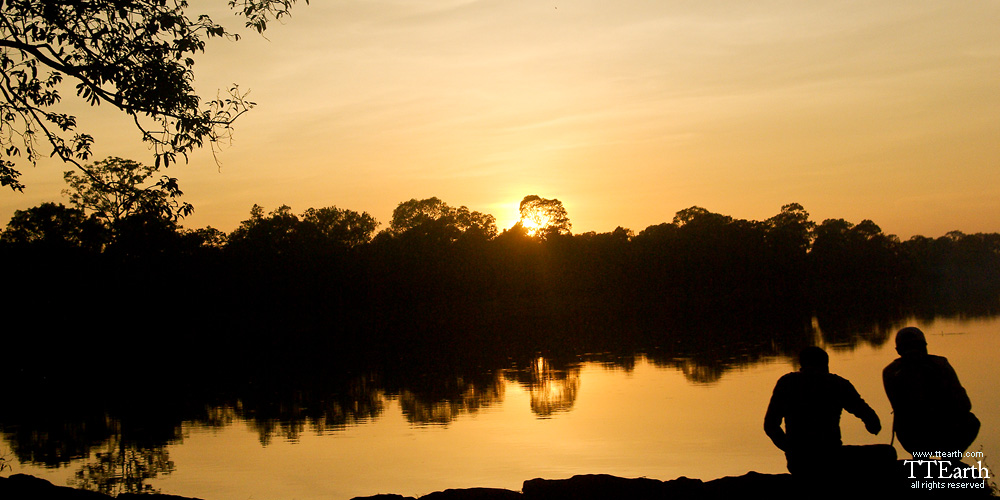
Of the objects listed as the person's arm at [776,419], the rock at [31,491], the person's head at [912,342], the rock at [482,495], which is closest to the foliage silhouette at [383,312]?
the rock at [31,491]

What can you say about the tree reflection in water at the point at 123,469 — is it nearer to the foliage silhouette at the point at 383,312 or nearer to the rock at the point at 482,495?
the foliage silhouette at the point at 383,312

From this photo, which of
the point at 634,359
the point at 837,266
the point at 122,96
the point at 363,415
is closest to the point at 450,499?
the point at 122,96

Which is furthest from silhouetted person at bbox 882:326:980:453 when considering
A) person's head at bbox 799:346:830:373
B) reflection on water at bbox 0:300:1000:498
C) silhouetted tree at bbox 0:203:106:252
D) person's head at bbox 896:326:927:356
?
silhouetted tree at bbox 0:203:106:252

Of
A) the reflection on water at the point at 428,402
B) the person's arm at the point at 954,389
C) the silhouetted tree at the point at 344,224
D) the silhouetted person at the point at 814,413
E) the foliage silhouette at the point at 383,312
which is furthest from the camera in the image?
the silhouetted tree at the point at 344,224

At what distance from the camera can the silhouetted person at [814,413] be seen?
636 cm

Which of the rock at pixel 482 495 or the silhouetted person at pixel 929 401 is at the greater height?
the silhouetted person at pixel 929 401

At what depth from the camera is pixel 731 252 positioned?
9494 cm

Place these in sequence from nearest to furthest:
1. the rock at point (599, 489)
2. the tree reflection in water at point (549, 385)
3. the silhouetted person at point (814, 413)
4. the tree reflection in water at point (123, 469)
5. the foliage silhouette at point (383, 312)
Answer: the silhouetted person at point (814, 413)
the rock at point (599, 489)
the tree reflection in water at point (123, 469)
the tree reflection in water at point (549, 385)
the foliage silhouette at point (383, 312)

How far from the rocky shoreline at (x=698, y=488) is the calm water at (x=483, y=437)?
18.7 feet

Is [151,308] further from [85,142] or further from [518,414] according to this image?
[85,142]

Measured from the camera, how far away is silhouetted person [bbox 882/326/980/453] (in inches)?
246

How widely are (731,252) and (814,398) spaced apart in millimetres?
92066

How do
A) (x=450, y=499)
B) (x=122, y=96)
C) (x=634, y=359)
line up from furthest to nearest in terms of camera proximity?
(x=634, y=359) < (x=122, y=96) < (x=450, y=499)

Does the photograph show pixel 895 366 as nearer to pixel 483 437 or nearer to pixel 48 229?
pixel 483 437
